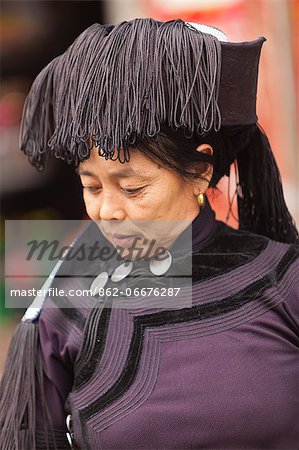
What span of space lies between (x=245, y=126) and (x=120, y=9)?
1.72 metres

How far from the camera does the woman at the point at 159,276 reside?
108 cm

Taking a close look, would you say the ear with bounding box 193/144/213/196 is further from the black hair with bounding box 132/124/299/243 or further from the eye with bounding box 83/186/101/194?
the eye with bounding box 83/186/101/194

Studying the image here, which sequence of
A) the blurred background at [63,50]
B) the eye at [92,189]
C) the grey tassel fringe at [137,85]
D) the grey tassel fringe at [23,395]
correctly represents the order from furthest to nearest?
1. the blurred background at [63,50]
2. the grey tassel fringe at [23,395]
3. the eye at [92,189]
4. the grey tassel fringe at [137,85]

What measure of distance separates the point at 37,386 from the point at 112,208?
0.36m

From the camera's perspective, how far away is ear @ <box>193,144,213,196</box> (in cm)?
118

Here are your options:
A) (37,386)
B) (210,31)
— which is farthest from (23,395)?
(210,31)

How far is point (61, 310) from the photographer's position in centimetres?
129

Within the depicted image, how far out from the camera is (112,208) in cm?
115

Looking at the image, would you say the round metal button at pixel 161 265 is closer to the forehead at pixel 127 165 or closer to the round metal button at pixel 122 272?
the round metal button at pixel 122 272

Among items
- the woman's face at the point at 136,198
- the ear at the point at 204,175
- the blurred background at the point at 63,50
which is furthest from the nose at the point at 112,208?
the blurred background at the point at 63,50

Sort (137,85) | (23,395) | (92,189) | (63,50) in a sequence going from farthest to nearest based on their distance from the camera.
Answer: (63,50) → (23,395) → (92,189) → (137,85)

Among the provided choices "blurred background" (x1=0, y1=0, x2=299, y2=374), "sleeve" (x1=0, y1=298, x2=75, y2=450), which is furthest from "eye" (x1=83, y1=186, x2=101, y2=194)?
"blurred background" (x1=0, y1=0, x2=299, y2=374)

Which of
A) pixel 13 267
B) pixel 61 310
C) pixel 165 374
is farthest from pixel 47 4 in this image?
pixel 165 374

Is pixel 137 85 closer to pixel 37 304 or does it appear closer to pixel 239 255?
pixel 239 255
